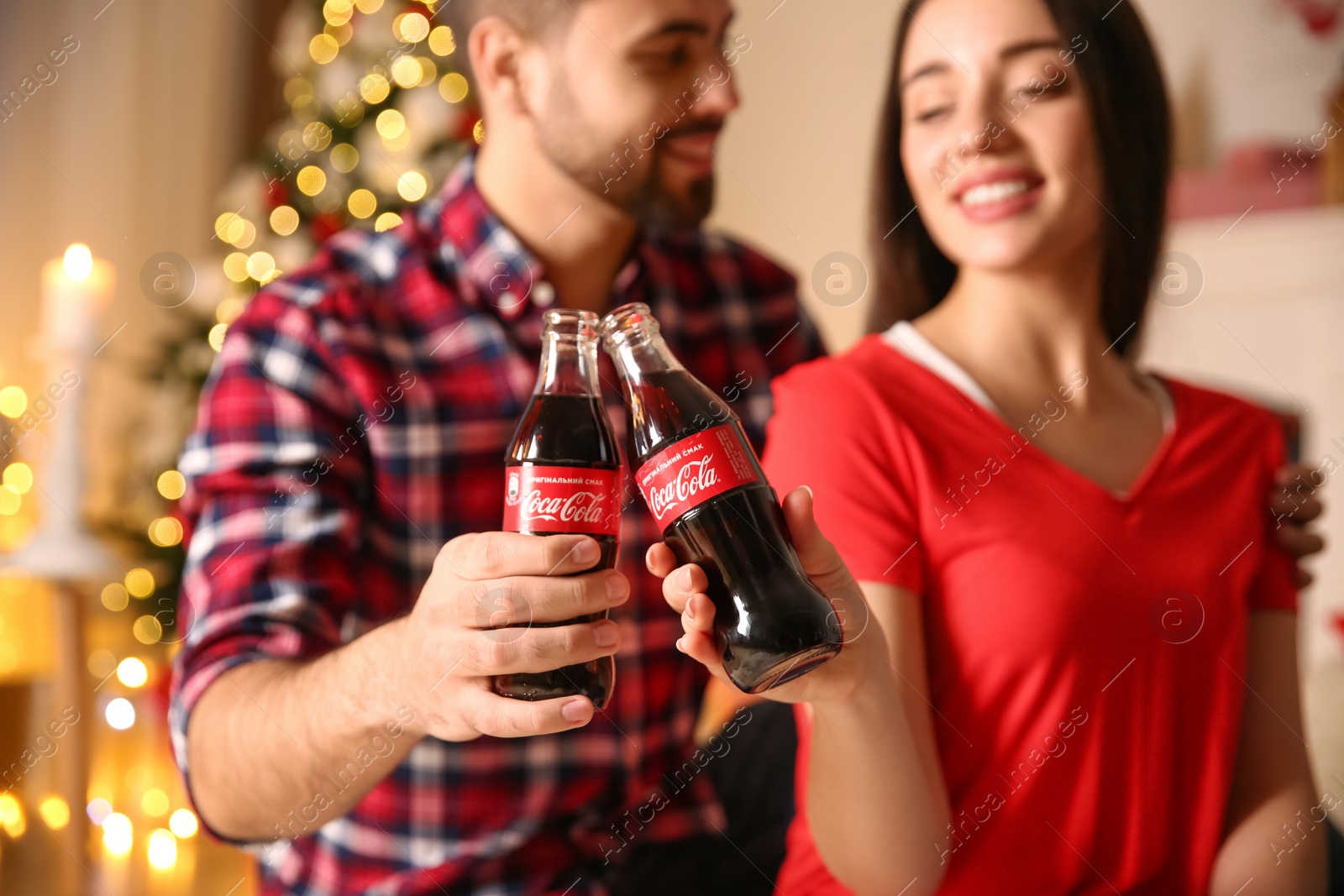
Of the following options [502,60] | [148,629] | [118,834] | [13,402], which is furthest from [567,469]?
[13,402]

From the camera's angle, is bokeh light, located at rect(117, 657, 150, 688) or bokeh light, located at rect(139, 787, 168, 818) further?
bokeh light, located at rect(139, 787, 168, 818)

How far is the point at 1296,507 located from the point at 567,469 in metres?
0.71

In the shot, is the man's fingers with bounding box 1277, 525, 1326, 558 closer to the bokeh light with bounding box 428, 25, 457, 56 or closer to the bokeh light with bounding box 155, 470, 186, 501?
the bokeh light with bounding box 428, 25, 457, 56

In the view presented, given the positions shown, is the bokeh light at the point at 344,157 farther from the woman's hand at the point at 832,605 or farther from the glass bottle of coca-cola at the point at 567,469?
the woman's hand at the point at 832,605

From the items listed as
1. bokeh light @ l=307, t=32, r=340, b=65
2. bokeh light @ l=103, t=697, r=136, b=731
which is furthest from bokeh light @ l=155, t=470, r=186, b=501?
bokeh light @ l=307, t=32, r=340, b=65

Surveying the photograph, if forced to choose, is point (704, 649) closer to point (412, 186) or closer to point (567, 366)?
point (567, 366)

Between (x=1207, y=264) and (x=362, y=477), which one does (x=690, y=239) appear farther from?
(x=1207, y=264)

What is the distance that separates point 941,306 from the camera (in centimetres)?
97

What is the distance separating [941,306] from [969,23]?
0.25m

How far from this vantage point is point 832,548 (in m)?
0.65

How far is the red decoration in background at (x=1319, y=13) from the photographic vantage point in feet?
8.16

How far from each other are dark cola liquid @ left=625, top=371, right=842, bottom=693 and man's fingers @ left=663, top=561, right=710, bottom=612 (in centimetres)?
3

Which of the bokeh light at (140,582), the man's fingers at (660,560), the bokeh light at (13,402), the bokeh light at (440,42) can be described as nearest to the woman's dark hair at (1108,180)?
the man's fingers at (660,560)

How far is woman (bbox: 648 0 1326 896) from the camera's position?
0.79 metres
